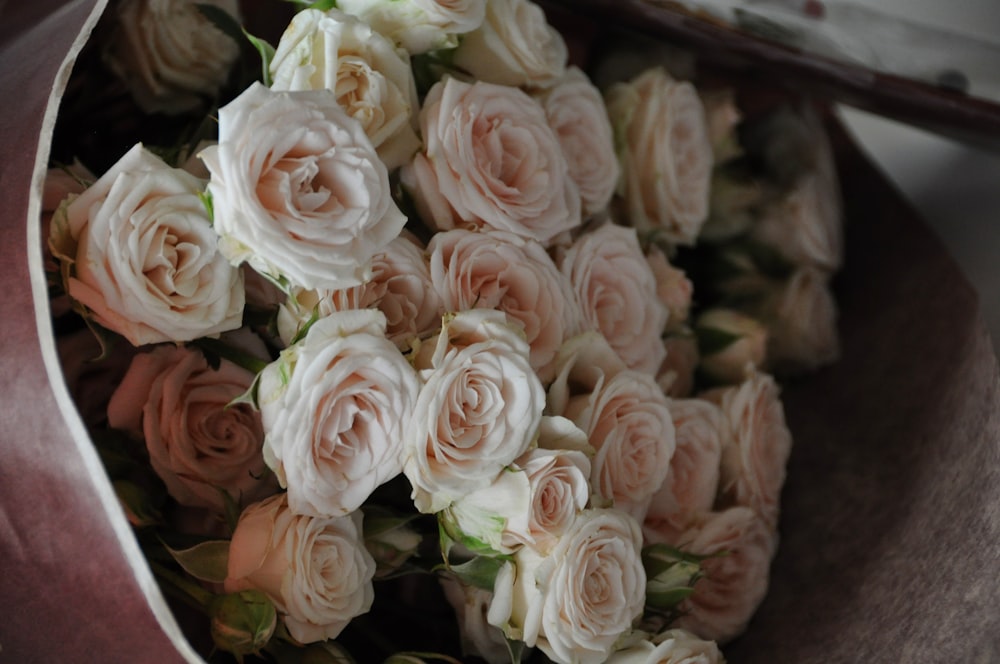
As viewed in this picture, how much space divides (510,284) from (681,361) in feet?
0.78

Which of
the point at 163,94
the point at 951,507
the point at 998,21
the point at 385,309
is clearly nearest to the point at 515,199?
the point at 385,309

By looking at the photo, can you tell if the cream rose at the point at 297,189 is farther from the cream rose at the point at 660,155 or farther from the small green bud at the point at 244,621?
the cream rose at the point at 660,155

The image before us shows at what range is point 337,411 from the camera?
0.46 m

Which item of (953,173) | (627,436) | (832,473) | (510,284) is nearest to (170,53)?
(510,284)

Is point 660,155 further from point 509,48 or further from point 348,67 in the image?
point 348,67

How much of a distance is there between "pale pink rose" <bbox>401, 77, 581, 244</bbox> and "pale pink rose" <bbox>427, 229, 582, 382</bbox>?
16mm

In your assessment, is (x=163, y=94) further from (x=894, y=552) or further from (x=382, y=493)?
(x=894, y=552)

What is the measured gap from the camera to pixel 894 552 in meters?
0.65

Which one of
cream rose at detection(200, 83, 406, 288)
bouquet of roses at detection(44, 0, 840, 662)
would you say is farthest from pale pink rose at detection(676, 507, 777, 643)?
cream rose at detection(200, 83, 406, 288)

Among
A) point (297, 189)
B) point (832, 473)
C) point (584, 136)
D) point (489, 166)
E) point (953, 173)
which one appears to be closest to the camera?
point (297, 189)

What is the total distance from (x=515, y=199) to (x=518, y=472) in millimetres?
168

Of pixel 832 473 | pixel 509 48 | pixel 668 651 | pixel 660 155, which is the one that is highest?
pixel 509 48

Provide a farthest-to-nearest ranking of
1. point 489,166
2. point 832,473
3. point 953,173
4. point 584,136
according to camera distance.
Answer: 1. point 953,173
2. point 832,473
3. point 584,136
4. point 489,166

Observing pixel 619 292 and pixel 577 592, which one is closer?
pixel 577 592
